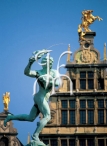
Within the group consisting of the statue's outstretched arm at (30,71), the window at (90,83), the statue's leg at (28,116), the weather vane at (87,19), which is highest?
the weather vane at (87,19)

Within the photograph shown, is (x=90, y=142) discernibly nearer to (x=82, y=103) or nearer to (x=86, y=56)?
(x=82, y=103)

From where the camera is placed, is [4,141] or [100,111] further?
[4,141]

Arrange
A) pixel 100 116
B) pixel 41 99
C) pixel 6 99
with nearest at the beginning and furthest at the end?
pixel 41 99
pixel 100 116
pixel 6 99

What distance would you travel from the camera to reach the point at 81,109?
39.5m

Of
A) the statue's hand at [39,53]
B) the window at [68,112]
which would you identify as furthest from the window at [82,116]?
the statue's hand at [39,53]

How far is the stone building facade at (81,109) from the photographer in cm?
3941

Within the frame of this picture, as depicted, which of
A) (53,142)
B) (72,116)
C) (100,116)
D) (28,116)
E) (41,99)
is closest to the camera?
(41,99)

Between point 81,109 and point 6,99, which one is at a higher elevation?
point 6,99

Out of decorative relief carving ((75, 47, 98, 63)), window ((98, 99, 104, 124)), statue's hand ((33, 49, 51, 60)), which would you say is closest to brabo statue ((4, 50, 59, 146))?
statue's hand ((33, 49, 51, 60))

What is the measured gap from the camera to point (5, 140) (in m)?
40.6

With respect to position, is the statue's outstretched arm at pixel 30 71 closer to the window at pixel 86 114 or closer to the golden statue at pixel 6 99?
the window at pixel 86 114

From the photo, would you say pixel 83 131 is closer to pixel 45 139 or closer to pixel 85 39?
pixel 45 139

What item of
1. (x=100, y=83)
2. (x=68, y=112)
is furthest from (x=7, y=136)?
(x=100, y=83)

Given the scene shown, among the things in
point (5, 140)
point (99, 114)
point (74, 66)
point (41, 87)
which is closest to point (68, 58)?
point (74, 66)
